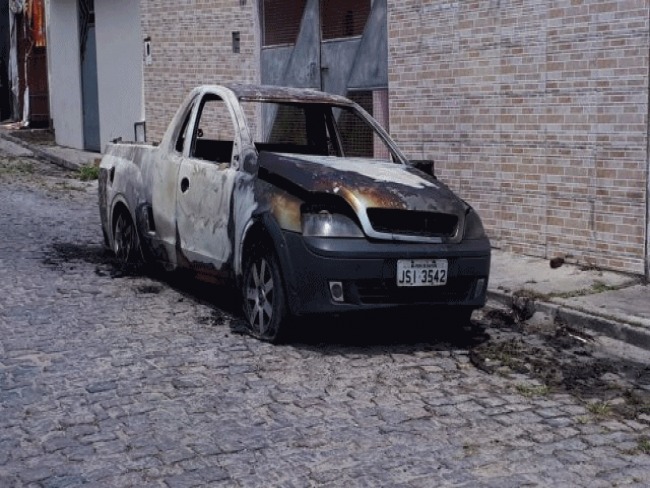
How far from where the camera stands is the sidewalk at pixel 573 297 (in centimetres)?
781

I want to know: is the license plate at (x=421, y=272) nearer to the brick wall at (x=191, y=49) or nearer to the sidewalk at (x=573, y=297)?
the sidewalk at (x=573, y=297)

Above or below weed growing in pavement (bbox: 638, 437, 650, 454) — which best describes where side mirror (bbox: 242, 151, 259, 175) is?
above

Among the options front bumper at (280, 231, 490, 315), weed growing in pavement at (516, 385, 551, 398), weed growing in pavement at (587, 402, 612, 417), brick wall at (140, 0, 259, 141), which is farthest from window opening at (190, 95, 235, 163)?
brick wall at (140, 0, 259, 141)

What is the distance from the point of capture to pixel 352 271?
6.84m

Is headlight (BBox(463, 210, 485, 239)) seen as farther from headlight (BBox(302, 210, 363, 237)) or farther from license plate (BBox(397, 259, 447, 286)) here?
headlight (BBox(302, 210, 363, 237))

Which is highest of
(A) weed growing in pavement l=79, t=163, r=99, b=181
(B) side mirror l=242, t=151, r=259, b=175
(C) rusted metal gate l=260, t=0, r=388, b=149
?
(C) rusted metal gate l=260, t=0, r=388, b=149

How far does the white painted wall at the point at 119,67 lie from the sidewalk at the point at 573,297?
11.4 meters

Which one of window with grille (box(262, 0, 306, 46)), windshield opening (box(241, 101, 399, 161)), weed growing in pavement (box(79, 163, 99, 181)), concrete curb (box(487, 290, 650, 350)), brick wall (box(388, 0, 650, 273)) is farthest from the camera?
weed growing in pavement (box(79, 163, 99, 181))

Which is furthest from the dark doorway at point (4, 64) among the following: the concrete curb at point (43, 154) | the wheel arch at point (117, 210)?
the wheel arch at point (117, 210)

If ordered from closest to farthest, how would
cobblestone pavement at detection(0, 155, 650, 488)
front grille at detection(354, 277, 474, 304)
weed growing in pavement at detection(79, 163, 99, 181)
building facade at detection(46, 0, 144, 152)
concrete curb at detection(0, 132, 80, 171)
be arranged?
cobblestone pavement at detection(0, 155, 650, 488), front grille at detection(354, 277, 474, 304), weed growing in pavement at detection(79, 163, 99, 181), building facade at detection(46, 0, 144, 152), concrete curb at detection(0, 132, 80, 171)

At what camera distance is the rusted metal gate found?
12805 mm

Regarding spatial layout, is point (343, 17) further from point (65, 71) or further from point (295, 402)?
point (65, 71)

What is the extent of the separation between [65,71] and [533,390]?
1989 centimetres

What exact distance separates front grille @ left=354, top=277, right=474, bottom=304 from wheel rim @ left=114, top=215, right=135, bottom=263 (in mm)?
3473
